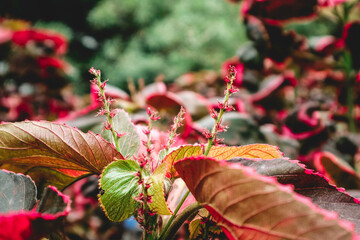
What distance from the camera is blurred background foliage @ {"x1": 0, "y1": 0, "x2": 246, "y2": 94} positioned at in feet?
11.6

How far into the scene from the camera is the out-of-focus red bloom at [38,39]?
4.71 feet

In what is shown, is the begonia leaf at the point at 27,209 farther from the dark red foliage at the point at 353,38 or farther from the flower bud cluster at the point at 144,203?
the dark red foliage at the point at 353,38

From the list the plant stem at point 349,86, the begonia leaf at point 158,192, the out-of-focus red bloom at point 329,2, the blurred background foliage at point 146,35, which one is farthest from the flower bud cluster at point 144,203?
the blurred background foliage at point 146,35

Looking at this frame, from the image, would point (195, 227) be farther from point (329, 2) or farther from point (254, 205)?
point (329, 2)

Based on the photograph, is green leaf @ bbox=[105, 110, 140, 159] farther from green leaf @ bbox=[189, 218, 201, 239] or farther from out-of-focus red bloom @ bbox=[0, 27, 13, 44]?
out-of-focus red bloom @ bbox=[0, 27, 13, 44]

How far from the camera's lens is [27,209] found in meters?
0.32

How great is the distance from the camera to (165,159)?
1.15ft

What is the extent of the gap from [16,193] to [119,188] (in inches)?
4.1

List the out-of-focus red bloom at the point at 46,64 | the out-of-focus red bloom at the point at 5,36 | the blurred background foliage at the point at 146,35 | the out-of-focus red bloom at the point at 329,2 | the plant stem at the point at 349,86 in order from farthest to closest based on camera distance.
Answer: the blurred background foliage at the point at 146,35 → the out-of-focus red bloom at the point at 46,64 → the out-of-focus red bloom at the point at 5,36 → the plant stem at the point at 349,86 → the out-of-focus red bloom at the point at 329,2

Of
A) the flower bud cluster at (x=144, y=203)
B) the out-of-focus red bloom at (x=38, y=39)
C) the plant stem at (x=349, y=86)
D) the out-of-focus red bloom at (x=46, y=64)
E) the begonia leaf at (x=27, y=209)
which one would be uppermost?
the out-of-focus red bloom at (x=38, y=39)

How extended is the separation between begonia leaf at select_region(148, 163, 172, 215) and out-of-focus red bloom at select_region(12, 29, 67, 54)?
1.35 m

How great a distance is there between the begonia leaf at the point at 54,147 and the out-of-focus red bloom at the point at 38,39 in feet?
4.02

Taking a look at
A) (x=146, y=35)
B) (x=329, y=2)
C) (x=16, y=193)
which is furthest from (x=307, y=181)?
(x=146, y=35)

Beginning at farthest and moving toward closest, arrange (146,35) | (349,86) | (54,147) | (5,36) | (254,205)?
(146,35) → (5,36) → (349,86) → (54,147) → (254,205)
